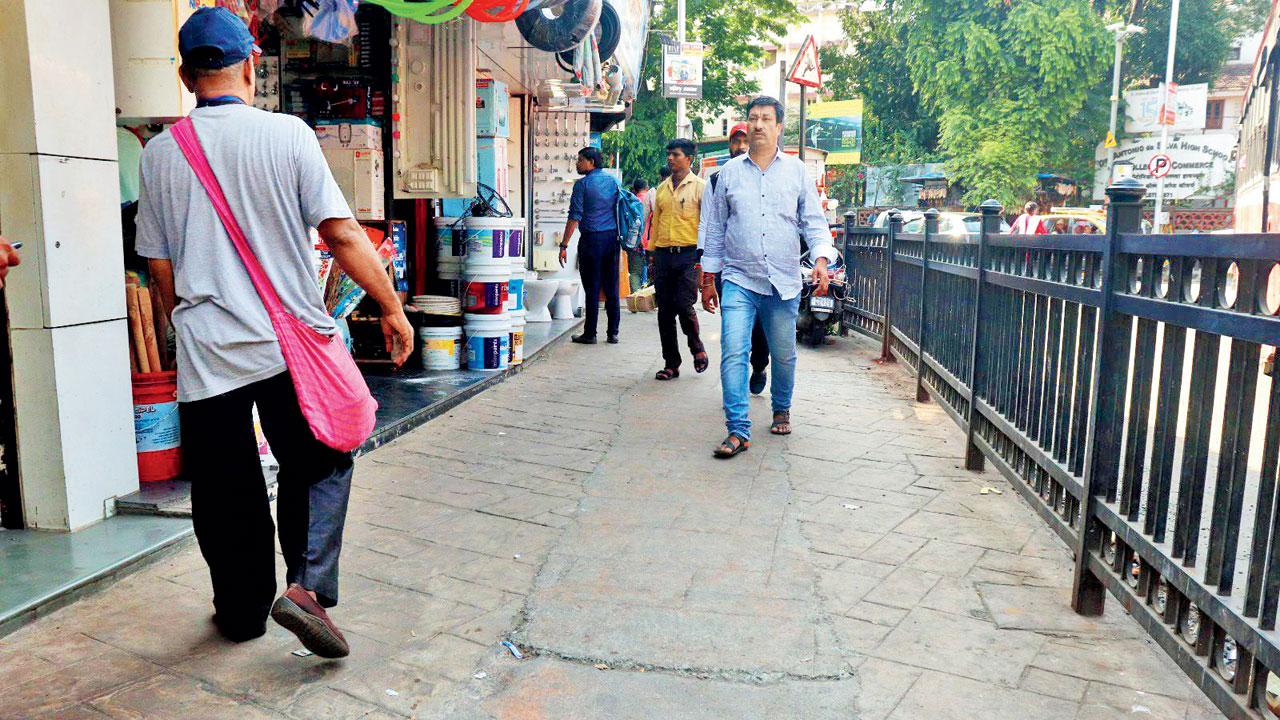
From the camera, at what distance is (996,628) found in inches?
130

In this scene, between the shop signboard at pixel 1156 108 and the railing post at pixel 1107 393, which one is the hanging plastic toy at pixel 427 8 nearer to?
the railing post at pixel 1107 393

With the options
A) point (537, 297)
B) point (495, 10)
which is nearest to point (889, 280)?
point (537, 297)

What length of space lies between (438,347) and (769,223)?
3.21m

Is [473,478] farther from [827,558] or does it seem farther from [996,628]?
[996,628]

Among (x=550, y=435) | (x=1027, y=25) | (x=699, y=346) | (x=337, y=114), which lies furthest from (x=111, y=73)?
(x=1027, y=25)

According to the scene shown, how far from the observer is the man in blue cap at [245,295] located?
109 inches

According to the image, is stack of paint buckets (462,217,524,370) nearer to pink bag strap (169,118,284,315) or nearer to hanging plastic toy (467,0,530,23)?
hanging plastic toy (467,0,530,23)

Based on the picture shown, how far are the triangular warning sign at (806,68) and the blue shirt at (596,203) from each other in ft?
16.5

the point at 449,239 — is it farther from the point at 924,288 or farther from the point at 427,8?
the point at 924,288

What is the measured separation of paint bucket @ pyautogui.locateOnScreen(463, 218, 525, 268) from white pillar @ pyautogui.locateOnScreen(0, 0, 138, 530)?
3907 millimetres

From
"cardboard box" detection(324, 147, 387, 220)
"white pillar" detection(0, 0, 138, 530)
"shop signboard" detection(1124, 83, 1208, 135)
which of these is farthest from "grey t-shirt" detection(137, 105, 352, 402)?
"shop signboard" detection(1124, 83, 1208, 135)

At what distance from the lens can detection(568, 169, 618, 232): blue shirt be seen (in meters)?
9.95

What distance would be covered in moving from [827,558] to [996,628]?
797 millimetres

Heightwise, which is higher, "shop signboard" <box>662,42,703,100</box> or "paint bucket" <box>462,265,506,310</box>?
"shop signboard" <box>662,42,703,100</box>
